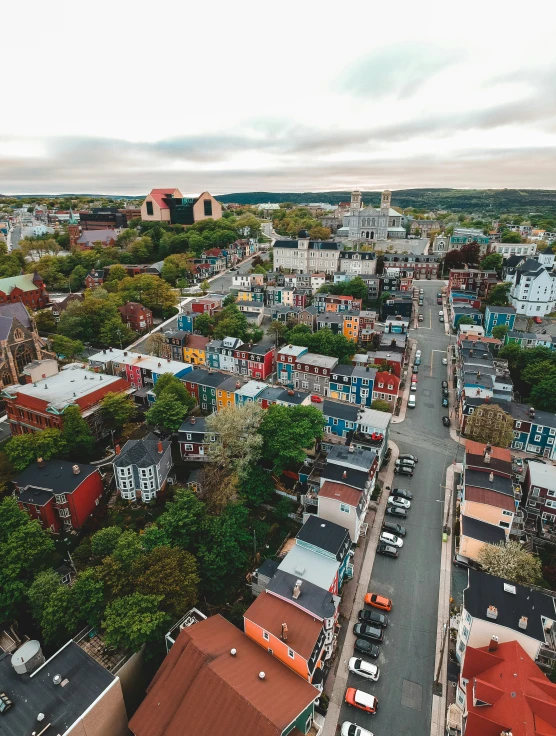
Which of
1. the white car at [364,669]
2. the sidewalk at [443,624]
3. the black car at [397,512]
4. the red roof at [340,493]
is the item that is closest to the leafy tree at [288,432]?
the red roof at [340,493]

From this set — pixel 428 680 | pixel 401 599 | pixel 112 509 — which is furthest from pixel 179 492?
pixel 428 680

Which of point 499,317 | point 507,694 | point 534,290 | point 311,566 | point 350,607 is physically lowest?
point 350,607

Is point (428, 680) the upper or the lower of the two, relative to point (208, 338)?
lower

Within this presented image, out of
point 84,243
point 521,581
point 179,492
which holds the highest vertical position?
point 84,243

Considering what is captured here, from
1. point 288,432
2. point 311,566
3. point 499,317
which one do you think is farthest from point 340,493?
point 499,317

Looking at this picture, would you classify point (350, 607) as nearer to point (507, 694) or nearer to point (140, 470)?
point (507, 694)

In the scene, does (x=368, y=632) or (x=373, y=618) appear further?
(x=373, y=618)

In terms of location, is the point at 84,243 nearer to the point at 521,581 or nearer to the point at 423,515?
the point at 423,515
